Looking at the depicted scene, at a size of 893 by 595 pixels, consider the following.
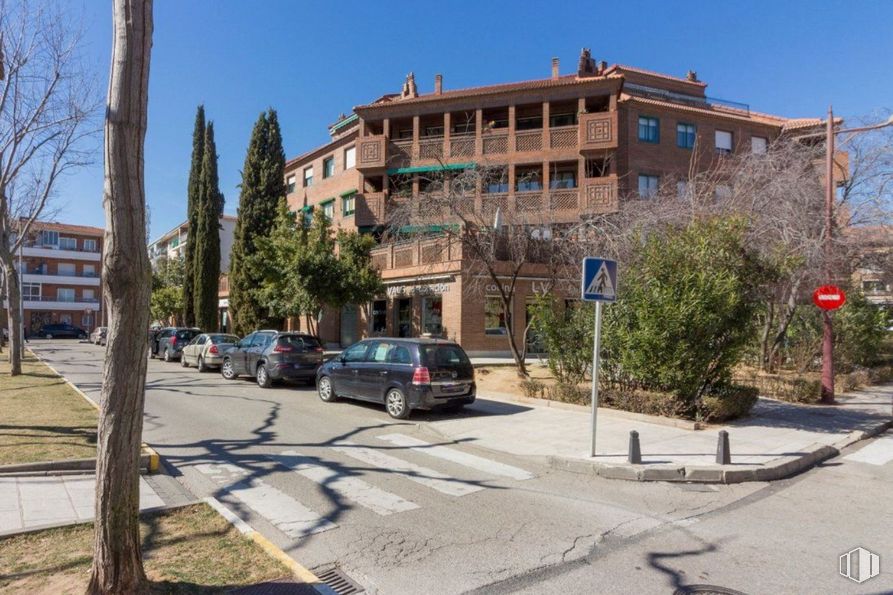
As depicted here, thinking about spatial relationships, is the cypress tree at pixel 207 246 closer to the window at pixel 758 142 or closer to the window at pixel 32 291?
the window at pixel 758 142

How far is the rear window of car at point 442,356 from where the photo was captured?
1116 centimetres

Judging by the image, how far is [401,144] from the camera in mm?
29609

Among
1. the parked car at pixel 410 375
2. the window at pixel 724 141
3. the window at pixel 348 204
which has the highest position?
the window at pixel 724 141

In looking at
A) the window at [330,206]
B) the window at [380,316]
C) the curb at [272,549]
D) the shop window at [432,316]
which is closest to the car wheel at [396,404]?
the curb at [272,549]

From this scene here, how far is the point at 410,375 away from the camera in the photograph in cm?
1110

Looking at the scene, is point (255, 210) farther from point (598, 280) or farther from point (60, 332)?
point (60, 332)

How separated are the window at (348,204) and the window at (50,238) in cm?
5282

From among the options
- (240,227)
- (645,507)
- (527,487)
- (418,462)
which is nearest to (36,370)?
(240,227)

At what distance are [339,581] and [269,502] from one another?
2.18 m

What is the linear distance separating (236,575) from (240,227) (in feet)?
98.0

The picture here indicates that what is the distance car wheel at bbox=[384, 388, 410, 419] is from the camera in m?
11.1

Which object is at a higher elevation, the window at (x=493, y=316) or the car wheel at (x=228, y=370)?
the window at (x=493, y=316)

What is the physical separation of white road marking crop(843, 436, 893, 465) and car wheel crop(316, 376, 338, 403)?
1008cm

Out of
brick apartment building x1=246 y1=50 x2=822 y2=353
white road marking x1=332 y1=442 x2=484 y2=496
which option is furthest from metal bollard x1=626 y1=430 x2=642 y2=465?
brick apartment building x1=246 y1=50 x2=822 y2=353
